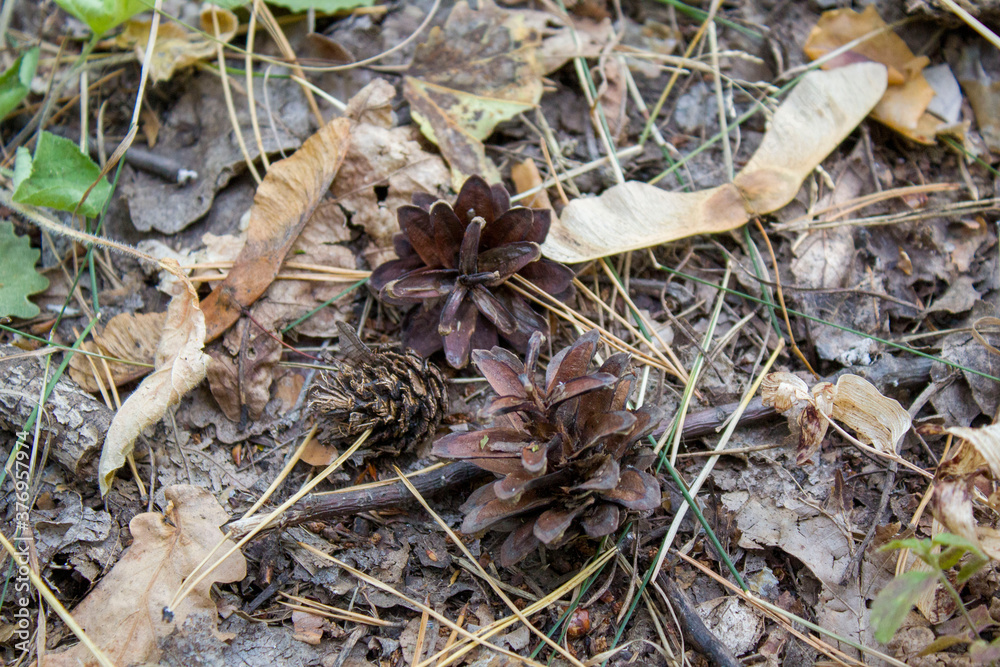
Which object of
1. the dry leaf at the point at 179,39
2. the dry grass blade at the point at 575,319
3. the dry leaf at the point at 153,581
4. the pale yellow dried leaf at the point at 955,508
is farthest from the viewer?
the dry leaf at the point at 179,39

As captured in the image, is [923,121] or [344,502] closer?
[344,502]

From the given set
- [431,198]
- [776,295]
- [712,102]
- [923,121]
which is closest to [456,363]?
[431,198]

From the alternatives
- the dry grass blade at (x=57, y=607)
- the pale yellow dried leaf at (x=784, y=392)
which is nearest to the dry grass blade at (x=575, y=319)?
the pale yellow dried leaf at (x=784, y=392)

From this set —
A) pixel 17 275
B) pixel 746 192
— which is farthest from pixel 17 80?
pixel 746 192

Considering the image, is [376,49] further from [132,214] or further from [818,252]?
[818,252]

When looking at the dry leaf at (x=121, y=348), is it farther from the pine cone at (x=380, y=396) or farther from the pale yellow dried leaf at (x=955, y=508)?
the pale yellow dried leaf at (x=955, y=508)

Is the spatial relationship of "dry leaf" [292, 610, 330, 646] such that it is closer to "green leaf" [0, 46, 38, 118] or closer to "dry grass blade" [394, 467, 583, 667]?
"dry grass blade" [394, 467, 583, 667]

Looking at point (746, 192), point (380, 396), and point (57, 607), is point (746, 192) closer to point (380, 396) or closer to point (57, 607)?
point (380, 396)
